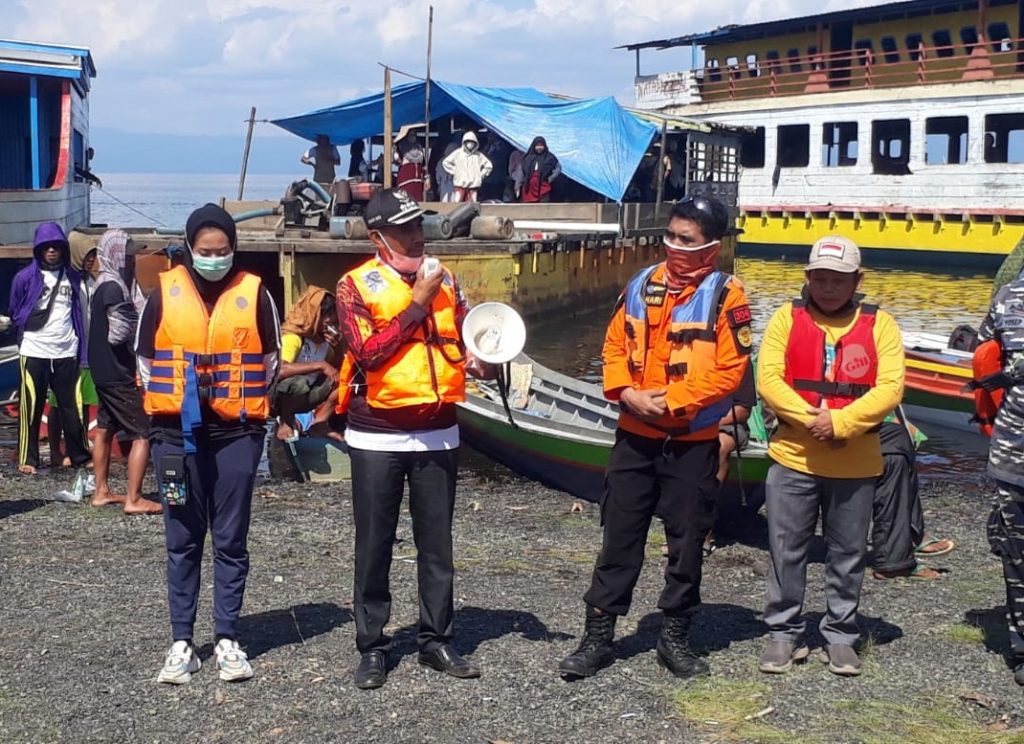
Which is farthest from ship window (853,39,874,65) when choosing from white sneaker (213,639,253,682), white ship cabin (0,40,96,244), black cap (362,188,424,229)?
white sneaker (213,639,253,682)

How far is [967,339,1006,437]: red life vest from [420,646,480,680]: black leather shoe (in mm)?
2630

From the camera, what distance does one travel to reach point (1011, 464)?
17.1 feet

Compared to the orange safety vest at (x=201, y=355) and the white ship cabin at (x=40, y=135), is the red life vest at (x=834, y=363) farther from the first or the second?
the white ship cabin at (x=40, y=135)

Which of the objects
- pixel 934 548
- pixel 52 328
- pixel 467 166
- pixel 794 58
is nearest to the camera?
pixel 934 548

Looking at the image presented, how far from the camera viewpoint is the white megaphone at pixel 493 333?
198 inches

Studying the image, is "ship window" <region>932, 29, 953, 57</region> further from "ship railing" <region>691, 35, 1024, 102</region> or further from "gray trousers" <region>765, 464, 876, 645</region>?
"gray trousers" <region>765, 464, 876, 645</region>

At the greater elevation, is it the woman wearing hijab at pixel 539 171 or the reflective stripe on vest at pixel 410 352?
the woman wearing hijab at pixel 539 171

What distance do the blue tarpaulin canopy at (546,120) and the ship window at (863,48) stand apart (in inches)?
667

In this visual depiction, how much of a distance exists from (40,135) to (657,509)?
1843 centimetres

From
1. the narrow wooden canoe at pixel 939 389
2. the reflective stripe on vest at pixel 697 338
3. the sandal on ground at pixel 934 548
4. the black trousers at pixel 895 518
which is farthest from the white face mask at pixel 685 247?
the narrow wooden canoe at pixel 939 389

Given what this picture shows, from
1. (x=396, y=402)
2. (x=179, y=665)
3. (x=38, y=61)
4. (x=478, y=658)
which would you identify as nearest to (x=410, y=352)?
(x=396, y=402)

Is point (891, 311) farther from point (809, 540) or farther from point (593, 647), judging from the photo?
point (593, 647)

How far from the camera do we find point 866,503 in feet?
17.0

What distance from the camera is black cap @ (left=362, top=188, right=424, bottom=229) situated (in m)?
4.90
